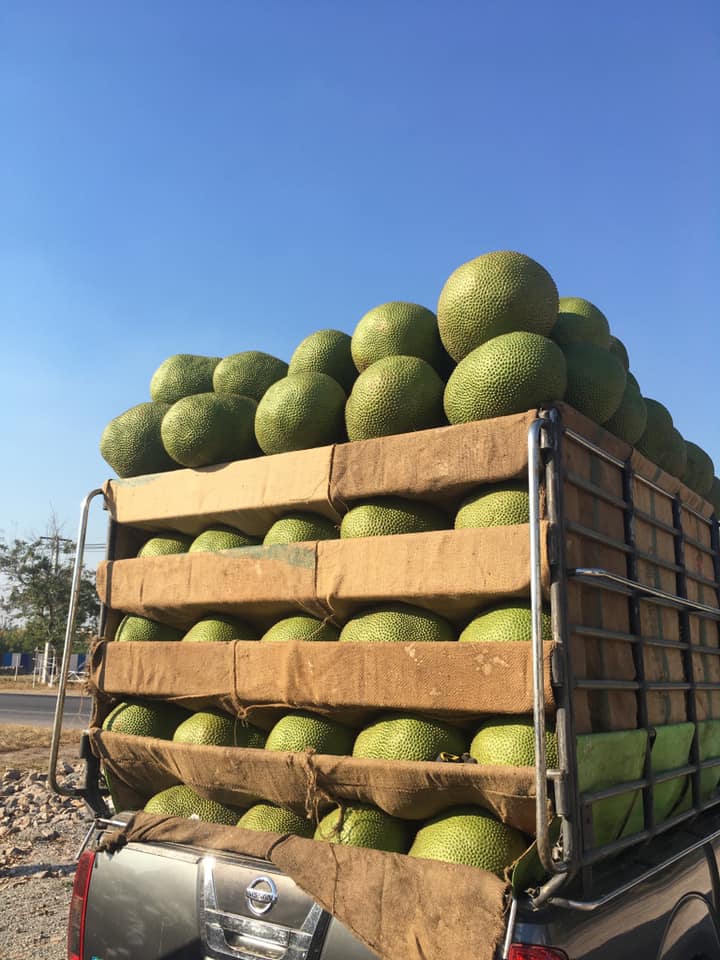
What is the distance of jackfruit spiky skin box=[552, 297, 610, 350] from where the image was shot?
3611mm

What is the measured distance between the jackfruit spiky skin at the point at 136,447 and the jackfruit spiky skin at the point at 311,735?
1.58 m

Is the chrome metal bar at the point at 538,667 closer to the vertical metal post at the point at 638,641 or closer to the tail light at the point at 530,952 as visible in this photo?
the tail light at the point at 530,952

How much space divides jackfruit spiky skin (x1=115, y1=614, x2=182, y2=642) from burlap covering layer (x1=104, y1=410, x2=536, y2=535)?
435 millimetres

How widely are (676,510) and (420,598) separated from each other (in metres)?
1.52

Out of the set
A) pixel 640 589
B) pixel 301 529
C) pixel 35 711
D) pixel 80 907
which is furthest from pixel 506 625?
pixel 35 711

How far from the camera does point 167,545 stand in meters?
3.67

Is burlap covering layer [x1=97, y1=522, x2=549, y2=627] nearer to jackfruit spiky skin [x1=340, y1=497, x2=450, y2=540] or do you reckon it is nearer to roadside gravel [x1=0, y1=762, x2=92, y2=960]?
jackfruit spiky skin [x1=340, y1=497, x2=450, y2=540]

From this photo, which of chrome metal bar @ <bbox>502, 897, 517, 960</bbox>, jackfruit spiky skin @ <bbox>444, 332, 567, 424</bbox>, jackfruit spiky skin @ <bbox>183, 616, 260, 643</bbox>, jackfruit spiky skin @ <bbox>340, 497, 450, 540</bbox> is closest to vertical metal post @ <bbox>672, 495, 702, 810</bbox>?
jackfruit spiky skin @ <bbox>444, 332, 567, 424</bbox>

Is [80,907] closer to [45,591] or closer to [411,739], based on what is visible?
[411,739]

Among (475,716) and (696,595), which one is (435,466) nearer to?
(475,716)

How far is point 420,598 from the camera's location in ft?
9.09

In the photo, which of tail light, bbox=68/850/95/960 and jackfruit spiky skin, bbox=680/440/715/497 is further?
jackfruit spiky skin, bbox=680/440/715/497

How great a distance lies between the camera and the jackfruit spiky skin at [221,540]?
345cm

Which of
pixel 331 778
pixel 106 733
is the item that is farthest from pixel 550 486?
pixel 106 733
